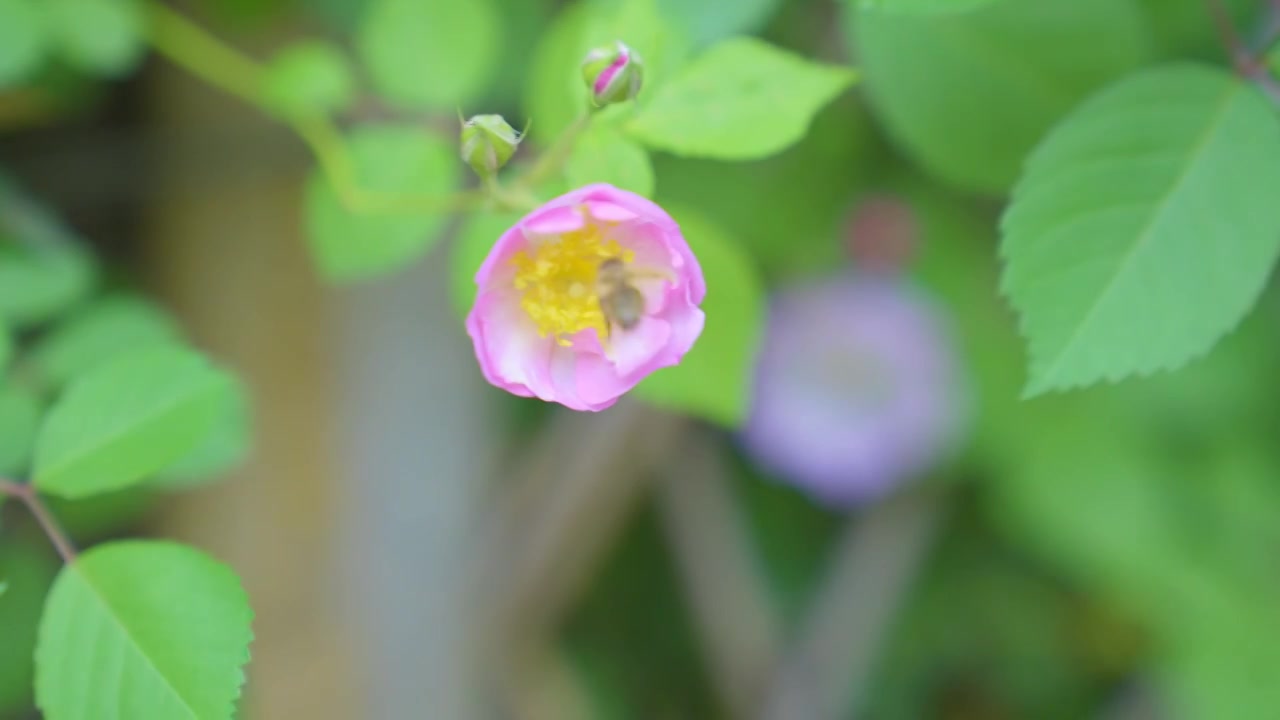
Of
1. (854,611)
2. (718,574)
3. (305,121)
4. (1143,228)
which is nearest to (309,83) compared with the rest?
(305,121)

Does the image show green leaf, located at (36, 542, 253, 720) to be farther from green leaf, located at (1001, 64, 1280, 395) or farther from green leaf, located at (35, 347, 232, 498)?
green leaf, located at (1001, 64, 1280, 395)

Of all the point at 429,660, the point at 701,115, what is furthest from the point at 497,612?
the point at 701,115

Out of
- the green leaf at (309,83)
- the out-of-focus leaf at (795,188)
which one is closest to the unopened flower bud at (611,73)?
the green leaf at (309,83)

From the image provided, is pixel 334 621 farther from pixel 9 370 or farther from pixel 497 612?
pixel 9 370

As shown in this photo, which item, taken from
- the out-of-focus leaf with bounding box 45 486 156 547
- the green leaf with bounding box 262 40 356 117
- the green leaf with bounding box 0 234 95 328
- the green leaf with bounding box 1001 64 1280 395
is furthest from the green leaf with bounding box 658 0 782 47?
the out-of-focus leaf with bounding box 45 486 156 547

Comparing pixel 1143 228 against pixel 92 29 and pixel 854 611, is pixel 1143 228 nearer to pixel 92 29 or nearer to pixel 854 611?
pixel 92 29
